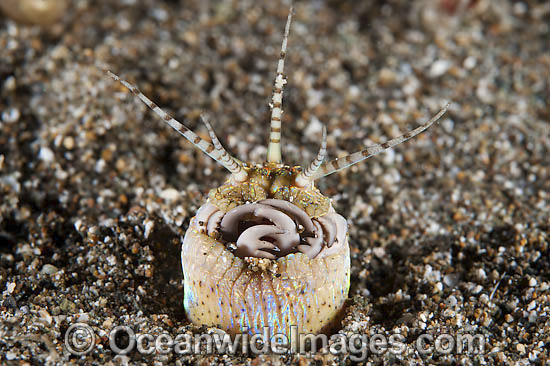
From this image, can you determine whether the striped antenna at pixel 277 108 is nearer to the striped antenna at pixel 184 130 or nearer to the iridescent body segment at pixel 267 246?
the iridescent body segment at pixel 267 246

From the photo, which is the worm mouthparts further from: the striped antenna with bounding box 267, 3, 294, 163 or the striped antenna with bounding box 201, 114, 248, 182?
the striped antenna with bounding box 267, 3, 294, 163

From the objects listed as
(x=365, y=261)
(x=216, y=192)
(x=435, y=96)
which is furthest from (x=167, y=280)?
(x=435, y=96)

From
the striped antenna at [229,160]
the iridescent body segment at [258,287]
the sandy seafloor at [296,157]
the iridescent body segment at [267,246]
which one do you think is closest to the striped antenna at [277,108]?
the iridescent body segment at [267,246]

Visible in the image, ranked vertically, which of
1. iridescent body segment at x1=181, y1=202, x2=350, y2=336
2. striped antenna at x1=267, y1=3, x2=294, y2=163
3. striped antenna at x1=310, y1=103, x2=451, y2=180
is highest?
striped antenna at x1=267, y1=3, x2=294, y2=163

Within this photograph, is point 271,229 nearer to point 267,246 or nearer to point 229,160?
point 267,246

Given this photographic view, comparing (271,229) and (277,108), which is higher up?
(277,108)

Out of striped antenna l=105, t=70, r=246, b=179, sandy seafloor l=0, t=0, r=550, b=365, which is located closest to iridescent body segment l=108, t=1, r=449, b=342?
striped antenna l=105, t=70, r=246, b=179

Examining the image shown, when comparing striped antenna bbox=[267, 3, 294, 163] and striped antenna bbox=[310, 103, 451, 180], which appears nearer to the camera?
striped antenna bbox=[310, 103, 451, 180]

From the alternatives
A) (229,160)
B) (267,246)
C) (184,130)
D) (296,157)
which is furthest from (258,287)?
(296,157)

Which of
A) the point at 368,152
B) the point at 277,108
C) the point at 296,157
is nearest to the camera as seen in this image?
the point at 368,152
